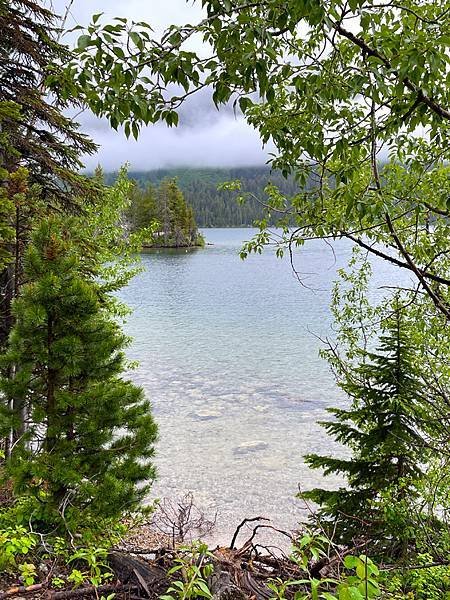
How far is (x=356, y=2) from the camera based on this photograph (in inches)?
67.1

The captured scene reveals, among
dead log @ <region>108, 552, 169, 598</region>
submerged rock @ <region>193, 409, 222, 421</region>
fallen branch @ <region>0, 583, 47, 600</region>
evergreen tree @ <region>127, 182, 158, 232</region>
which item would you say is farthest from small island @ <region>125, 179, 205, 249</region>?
fallen branch @ <region>0, 583, 47, 600</region>

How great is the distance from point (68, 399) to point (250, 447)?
8.04 meters

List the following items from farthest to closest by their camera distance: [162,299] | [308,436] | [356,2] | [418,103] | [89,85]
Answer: [162,299] → [308,436] → [418,103] → [89,85] → [356,2]

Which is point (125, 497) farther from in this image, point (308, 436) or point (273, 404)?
point (273, 404)

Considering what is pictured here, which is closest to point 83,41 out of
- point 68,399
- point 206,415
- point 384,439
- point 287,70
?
point 287,70

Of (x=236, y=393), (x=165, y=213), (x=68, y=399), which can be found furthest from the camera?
(x=165, y=213)

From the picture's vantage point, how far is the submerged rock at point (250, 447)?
11.2m

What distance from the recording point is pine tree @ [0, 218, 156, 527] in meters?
3.95

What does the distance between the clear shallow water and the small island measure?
3499 centimetres

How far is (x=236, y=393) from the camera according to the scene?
15008 millimetres

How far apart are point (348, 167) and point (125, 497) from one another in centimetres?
327

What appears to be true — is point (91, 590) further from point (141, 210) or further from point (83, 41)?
point (141, 210)

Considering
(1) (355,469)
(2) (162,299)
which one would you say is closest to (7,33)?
(1) (355,469)

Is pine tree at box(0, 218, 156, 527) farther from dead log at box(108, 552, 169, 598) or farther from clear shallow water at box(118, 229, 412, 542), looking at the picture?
clear shallow water at box(118, 229, 412, 542)
